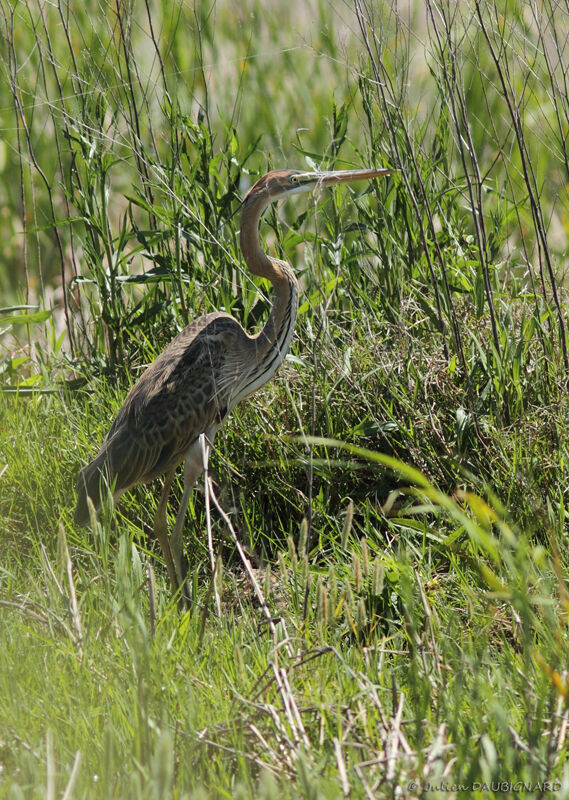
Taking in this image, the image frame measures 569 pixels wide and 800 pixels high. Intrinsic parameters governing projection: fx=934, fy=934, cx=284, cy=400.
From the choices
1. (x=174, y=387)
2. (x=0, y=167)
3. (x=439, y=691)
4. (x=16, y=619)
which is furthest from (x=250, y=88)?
(x=439, y=691)

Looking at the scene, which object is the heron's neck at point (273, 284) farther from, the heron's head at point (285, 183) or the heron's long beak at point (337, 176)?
the heron's long beak at point (337, 176)

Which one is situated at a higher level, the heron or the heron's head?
the heron's head

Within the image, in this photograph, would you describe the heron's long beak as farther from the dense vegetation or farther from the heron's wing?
the heron's wing

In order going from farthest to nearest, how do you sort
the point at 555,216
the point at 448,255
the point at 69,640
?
the point at 555,216
the point at 448,255
the point at 69,640

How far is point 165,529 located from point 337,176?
1667 mm

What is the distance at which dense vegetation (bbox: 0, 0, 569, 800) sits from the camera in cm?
215

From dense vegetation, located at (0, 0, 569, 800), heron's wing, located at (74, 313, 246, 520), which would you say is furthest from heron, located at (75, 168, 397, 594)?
dense vegetation, located at (0, 0, 569, 800)

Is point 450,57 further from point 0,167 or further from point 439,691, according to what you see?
point 0,167

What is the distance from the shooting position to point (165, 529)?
12.7 feet

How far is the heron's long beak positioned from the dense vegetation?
98 millimetres

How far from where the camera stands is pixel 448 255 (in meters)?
4.23

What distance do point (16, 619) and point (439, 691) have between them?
1305 millimetres

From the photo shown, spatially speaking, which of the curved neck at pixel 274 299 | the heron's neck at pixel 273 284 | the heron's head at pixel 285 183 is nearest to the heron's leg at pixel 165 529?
the curved neck at pixel 274 299

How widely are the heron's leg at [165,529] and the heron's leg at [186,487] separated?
3 cm
